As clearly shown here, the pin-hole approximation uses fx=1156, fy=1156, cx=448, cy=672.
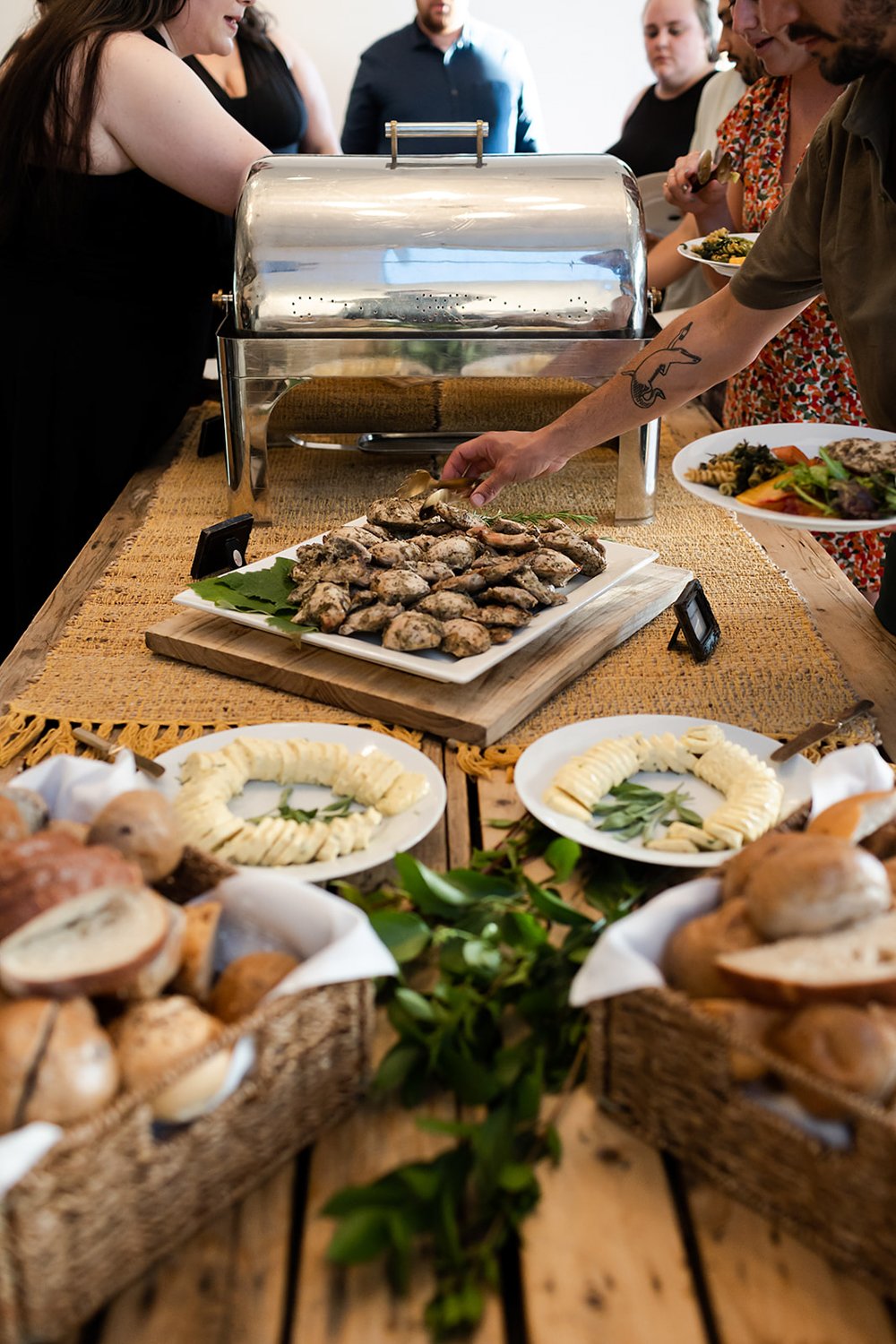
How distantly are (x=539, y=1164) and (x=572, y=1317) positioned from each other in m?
0.11

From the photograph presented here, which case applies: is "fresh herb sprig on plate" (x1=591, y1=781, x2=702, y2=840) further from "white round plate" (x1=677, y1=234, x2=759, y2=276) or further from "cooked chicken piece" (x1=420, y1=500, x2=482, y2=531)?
"white round plate" (x1=677, y1=234, x2=759, y2=276)

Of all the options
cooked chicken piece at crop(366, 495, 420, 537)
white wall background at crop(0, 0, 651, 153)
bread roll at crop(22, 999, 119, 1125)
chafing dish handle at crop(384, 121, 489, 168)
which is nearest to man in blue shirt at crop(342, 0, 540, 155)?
white wall background at crop(0, 0, 651, 153)

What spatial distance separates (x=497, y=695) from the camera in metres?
1.35

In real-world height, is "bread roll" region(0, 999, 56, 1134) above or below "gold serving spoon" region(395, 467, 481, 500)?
above

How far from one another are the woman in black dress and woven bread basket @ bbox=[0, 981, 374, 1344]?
1756 millimetres

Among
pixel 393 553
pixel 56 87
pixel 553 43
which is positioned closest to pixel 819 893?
pixel 393 553

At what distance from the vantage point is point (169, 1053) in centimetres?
65

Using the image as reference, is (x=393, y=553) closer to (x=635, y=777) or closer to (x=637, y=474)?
(x=635, y=777)

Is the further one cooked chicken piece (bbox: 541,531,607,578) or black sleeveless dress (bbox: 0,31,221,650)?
black sleeveless dress (bbox: 0,31,221,650)

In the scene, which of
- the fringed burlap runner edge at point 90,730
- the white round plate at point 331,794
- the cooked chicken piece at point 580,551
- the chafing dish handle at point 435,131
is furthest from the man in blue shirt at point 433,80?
the white round plate at point 331,794

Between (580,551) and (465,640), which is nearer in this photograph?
(465,640)

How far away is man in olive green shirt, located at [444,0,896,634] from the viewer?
4.23 ft

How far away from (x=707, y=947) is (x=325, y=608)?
80 centimetres

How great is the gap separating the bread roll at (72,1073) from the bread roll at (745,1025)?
0.34 metres
